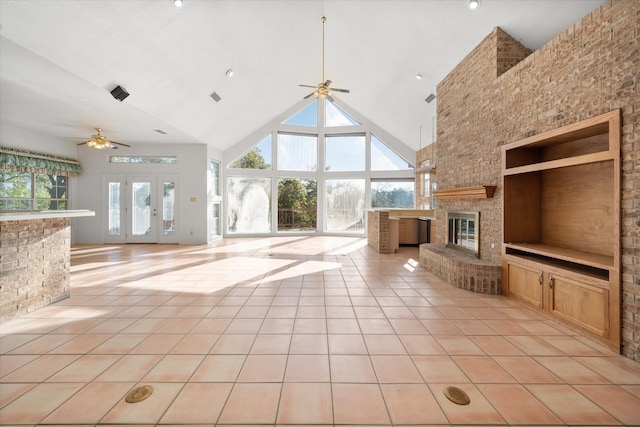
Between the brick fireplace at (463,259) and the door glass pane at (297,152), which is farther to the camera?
the door glass pane at (297,152)

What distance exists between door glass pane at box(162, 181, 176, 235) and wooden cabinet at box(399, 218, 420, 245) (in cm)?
647

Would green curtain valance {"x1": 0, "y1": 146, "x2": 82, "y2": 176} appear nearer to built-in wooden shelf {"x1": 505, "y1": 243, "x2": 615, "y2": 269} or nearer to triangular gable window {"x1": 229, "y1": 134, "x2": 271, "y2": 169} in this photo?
triangular gable window {"x1": 229, "y1": 134, "x2": 271, "y2": 169}

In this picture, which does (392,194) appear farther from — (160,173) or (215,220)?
(160,173)

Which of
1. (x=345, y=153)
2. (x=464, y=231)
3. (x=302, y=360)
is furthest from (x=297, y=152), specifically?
(x=302, y=360)

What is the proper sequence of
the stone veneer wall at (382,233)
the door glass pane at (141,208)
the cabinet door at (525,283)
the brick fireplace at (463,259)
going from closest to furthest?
the cabinet door at (525,283)
the brick fireplace at (463,259)
the stone veneer wall at (382,233)
the door glass pane at (141,208)

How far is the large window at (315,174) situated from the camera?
9297 mm

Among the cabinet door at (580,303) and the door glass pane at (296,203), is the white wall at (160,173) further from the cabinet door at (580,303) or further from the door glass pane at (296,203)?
the cabinet door at (580,303)

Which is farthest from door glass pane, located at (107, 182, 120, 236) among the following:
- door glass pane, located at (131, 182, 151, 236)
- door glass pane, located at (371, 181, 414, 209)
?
door glass pane, located at (371, 181, 414, 209)

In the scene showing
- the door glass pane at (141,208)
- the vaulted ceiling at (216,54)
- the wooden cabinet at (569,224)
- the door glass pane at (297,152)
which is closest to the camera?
the wooden cabinet at (569,224)

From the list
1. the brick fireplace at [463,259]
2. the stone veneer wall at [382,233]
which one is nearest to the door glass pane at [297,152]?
the stone veneer wall at [382,233]

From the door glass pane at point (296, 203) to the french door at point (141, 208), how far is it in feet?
10.7

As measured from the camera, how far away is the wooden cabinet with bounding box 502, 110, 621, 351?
2311mm

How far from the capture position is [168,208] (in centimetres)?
796

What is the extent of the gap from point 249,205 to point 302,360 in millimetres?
7761
